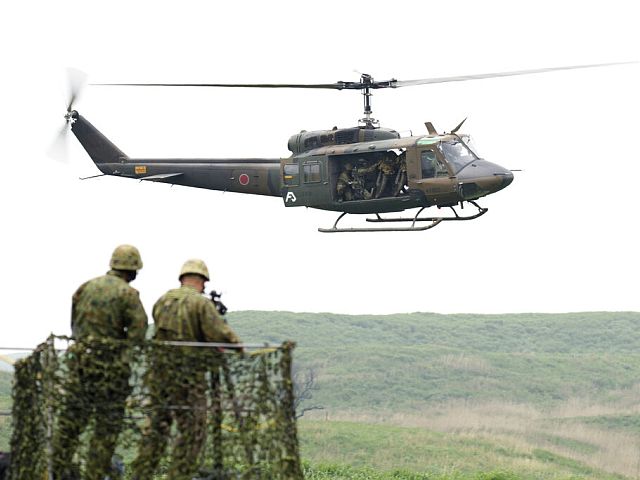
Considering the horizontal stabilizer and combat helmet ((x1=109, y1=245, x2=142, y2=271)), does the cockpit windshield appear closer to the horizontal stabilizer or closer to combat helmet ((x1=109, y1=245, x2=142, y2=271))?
the horizontal stabilizer

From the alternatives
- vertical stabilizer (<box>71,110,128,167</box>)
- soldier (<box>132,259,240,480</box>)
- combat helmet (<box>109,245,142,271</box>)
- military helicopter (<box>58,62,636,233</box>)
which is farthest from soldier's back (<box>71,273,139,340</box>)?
vertical stabilizer (<box>71,110,128,167</box>)

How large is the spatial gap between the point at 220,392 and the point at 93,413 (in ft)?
3.52

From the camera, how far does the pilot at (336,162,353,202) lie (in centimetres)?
2922

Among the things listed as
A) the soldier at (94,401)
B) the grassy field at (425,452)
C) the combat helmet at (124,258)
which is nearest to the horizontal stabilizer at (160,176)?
the grassy field at (425,452)

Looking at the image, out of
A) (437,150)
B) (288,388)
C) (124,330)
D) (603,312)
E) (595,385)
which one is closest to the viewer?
(288,388)

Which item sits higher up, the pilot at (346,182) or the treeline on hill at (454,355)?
the pilot at (346,182)

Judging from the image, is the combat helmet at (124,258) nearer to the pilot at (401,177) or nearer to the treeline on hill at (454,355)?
the pilot at (401,177)

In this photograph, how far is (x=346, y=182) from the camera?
29250 mm

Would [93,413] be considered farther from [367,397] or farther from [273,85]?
[367,397]

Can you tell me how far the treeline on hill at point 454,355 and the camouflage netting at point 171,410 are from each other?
38.9m

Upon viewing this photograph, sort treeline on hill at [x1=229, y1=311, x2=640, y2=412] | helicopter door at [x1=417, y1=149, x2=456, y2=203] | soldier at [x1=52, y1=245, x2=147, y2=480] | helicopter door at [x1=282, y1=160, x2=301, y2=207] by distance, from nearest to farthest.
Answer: soldier at [x1=52, y1=245, x2=147, y2=480] → helicopter door at [x1=417, y1=149, x2=456, y2=203] → helicopter door at [x1=282, y1=160, x2=301, y2=207] → treeline on hill at [x1=229, y1=311, x2=640, y2=412]

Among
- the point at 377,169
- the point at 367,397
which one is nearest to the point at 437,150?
the point at 377,169

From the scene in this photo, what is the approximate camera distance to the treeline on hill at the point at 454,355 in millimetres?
54531

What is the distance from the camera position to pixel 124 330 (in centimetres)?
1264
